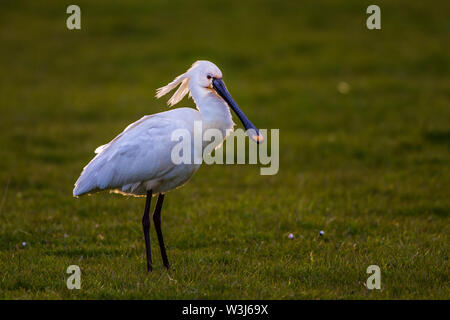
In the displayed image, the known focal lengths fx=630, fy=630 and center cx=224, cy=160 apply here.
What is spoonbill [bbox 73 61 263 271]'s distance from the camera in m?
6.30

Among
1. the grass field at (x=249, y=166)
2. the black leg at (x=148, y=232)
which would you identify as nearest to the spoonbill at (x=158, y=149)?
the black leg at (x=148, y=232)

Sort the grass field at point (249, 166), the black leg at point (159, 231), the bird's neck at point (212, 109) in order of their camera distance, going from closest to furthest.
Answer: the grass field at point (249, 166), the bird's neck at point (212, 109), the black leg at point (159, 231)

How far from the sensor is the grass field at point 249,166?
247 inches

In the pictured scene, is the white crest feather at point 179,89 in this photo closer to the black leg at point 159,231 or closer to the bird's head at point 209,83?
the bird's head at point 209,83

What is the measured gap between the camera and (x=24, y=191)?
379 inches

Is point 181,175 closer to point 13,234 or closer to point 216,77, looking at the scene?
point 216,77

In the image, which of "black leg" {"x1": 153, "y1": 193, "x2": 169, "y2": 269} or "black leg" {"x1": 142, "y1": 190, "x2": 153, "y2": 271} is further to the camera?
"black leg" {"x1": 153, "y1": 193, "x2": 169, "y2": 269}

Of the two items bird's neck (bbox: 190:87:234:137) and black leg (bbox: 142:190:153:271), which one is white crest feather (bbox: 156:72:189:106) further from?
black leg (bbox: 142:190:153:271)

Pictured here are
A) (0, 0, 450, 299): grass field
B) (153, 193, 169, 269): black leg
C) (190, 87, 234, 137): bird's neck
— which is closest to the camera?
(0, 0, 450, 299): grass field

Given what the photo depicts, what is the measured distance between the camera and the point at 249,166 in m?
11.3

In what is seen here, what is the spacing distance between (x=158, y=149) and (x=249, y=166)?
512 centimetres

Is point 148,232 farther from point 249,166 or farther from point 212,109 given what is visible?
point 249,166

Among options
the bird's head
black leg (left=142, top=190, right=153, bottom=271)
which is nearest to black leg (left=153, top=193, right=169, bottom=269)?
black leg (left=142, top=190, right=153, bottom=271)

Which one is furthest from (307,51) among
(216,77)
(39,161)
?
(216,77)
